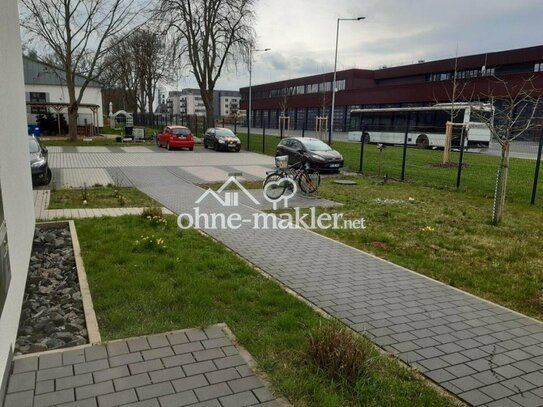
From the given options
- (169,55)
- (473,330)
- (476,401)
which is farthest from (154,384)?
(169,55)

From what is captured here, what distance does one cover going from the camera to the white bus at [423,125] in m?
29.0

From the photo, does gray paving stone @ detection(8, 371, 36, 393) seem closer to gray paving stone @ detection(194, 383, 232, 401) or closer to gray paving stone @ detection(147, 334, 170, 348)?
gray paving stone @ detection(147, 334, 170, 348)

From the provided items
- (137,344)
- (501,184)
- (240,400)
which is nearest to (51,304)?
(137,344)

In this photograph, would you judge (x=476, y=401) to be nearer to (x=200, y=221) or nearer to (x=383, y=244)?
(x=383, y=244)

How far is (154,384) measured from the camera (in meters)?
3.29

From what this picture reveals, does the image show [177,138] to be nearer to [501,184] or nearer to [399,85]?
[501,184]

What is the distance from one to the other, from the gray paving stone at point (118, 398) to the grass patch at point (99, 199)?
780 centimetres

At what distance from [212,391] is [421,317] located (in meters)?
2.54

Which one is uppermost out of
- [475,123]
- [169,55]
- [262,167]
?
[169,55]

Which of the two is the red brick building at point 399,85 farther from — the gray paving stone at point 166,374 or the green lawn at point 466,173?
the gray paving stone at point 166,374

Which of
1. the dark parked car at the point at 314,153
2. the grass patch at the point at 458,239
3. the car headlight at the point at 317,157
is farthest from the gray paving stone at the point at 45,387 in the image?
the car headlight at the point at 317,157

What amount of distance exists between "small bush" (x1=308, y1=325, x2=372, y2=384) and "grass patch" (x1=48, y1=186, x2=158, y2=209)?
7832 mm

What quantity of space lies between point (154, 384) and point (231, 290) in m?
2.00

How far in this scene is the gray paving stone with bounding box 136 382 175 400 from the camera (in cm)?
315
